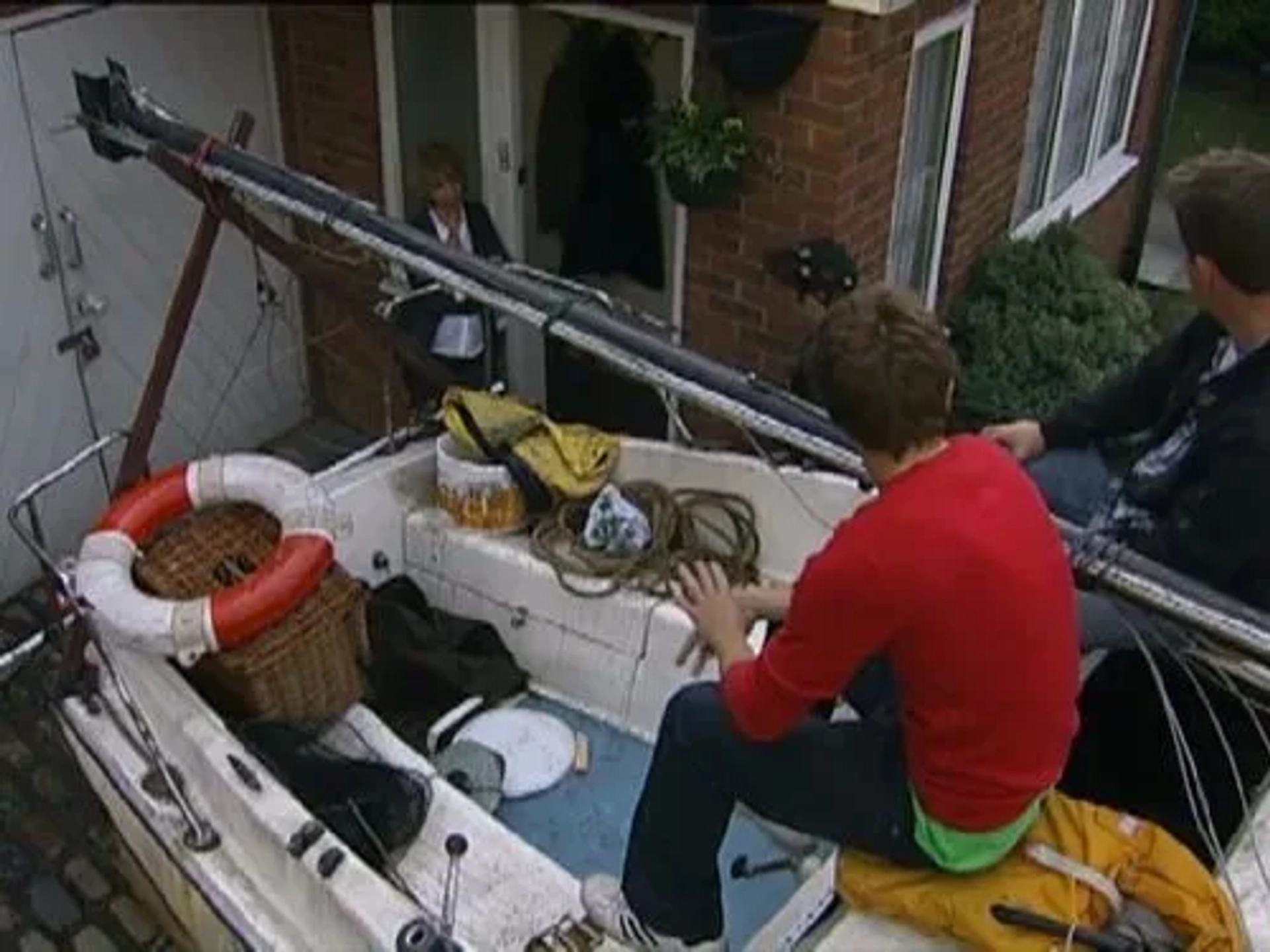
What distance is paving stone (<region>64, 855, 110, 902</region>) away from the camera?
144 inches

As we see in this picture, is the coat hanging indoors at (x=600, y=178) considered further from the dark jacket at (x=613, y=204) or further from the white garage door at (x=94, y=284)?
the white garage door at (x=94, y=284)

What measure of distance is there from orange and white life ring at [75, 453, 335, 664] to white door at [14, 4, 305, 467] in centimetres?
105

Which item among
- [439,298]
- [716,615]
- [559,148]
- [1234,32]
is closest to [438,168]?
[439,298]

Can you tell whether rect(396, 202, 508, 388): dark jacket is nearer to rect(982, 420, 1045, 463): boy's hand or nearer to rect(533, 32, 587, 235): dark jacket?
rect(533, 32, 587, 235): dark jacket

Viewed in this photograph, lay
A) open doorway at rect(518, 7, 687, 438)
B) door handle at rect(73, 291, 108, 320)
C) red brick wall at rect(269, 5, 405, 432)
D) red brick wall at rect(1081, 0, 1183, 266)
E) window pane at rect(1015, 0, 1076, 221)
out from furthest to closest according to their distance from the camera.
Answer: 1. red brick wall at rect(1081, 0, 1183, 266)
2. window pane at rect(1015, 0, 1076, 221)
3. red brick wall at rect(269, 5, 405, 432)
4. door handle at rect(73, 291, 108, 320)
5. open doorway at rect(518, 7, 687, 438)

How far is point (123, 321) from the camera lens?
4.75 metres

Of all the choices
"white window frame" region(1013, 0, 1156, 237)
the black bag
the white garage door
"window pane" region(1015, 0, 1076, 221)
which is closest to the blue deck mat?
the black bag

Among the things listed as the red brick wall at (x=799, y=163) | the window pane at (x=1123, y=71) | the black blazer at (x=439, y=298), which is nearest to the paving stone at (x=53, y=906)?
the black blazer at (x=439, y=298)

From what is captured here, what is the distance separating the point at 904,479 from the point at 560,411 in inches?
140

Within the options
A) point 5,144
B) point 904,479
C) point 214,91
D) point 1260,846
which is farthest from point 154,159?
point 1260,846

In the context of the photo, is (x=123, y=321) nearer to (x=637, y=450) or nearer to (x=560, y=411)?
(x=560, y=411)

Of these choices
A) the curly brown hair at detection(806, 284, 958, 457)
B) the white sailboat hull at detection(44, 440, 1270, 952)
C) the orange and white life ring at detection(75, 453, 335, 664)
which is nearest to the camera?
the curly brown hair at detection(806, 284, 958, 457)

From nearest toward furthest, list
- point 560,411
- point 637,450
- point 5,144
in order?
point 637,450 < point 5,144 < point 560,411

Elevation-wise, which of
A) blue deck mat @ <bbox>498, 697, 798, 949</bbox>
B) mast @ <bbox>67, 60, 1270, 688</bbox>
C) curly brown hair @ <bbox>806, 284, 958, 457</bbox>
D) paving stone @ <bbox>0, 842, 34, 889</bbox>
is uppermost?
curly brown hair @ <bbox>806, 284, 958, 457</bbox>
